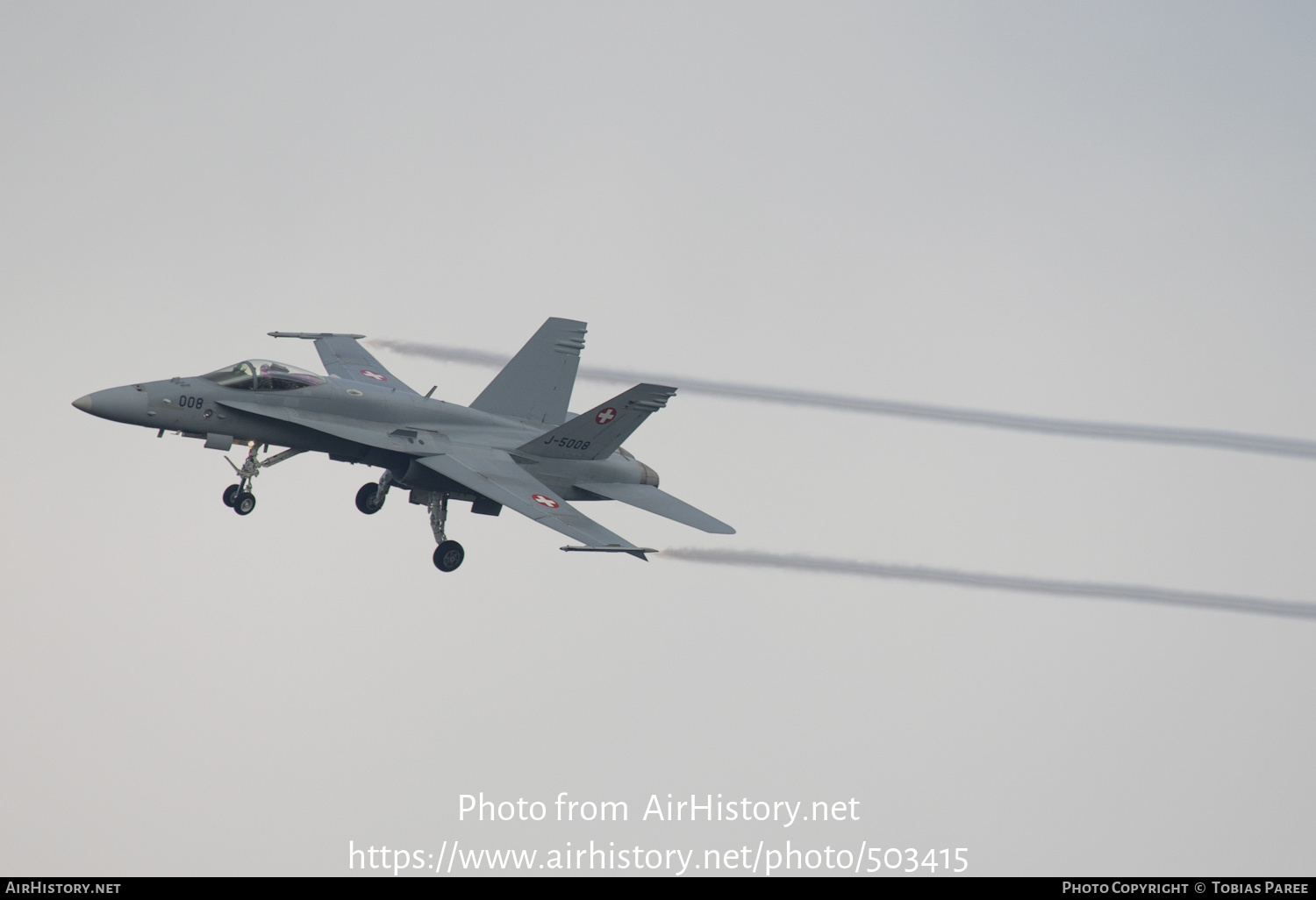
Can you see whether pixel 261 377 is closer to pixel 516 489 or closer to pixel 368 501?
pixel 368 501

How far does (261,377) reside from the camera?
4128 cm

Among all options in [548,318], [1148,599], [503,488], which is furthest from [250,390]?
[1148,599]

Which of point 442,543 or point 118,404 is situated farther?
point 442,543

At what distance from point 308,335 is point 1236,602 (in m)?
23.0

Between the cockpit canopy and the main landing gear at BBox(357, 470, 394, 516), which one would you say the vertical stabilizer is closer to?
the main landing gear at BBox(357, 470, 394, 516)

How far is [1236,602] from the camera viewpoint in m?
45.9

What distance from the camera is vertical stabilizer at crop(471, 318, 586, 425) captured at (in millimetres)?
46094

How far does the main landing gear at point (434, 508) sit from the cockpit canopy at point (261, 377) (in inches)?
130

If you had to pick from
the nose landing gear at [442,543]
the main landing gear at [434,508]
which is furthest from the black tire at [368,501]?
the nose landing gear at [442,543]

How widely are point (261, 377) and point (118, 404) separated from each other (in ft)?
9.72

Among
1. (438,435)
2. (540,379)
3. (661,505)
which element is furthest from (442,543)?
(540,379)

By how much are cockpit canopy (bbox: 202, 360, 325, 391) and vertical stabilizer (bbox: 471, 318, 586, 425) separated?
5.30 meters

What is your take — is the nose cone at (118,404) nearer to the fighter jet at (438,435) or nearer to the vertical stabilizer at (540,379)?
the fighter jet at (438,435)

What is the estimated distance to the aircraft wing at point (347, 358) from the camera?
155ft
